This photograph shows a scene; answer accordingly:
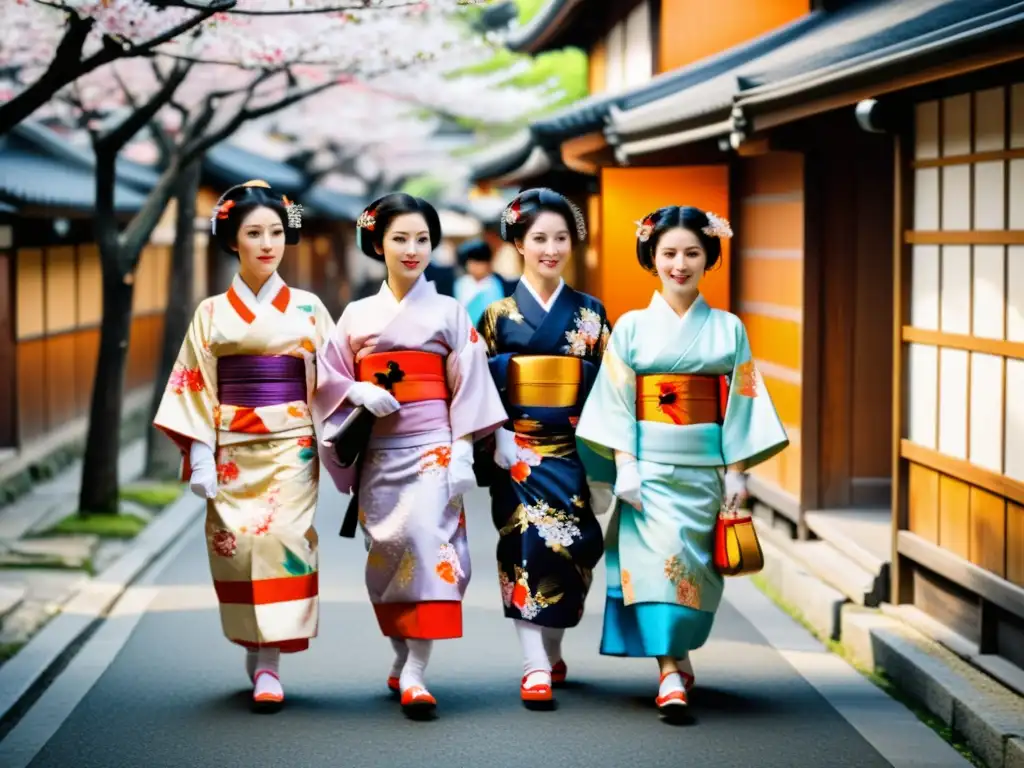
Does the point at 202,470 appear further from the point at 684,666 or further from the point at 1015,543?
the point at 1015,543

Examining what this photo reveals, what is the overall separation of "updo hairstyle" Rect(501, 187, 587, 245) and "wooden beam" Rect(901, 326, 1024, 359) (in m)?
1.93

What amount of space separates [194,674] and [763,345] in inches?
231

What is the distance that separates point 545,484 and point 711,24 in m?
9.04

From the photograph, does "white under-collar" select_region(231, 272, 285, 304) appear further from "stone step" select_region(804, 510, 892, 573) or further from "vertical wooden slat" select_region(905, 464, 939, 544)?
"stone step" select_region(804, 510, 892, 573)

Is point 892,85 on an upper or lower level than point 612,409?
upper

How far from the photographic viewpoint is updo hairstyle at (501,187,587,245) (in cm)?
699

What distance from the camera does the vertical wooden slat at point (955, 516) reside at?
7.46 m

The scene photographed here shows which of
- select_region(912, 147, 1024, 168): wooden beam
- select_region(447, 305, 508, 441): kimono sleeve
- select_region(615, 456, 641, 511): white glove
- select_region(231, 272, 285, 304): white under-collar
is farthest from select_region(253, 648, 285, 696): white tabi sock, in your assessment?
select_region(912, 147, 1024, 168): wooden beam

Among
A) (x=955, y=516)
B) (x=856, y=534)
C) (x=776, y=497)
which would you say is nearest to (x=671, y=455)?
(x=955, y=516)

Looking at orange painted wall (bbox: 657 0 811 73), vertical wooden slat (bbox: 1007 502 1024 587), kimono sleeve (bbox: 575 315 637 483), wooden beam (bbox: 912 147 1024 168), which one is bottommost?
vertical wooden slat (bbox: 1007 502 1024 587)

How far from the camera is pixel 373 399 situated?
6609 mm

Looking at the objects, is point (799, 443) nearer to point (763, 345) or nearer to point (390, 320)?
Result: point (763, 345)

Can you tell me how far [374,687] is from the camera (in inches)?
287

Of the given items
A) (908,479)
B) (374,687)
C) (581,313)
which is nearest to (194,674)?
(374,687)
